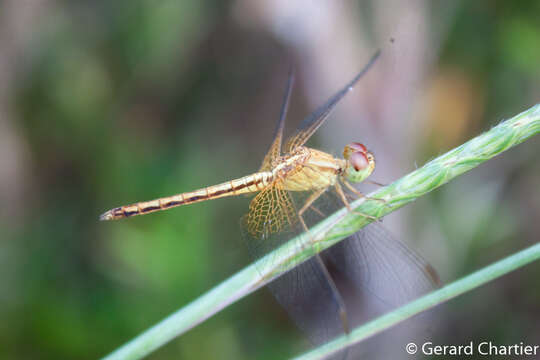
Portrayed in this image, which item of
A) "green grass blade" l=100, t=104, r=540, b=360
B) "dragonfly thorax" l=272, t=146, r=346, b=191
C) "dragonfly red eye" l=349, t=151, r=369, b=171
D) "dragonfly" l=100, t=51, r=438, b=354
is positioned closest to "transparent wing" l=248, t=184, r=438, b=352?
"dragonfly" l=100, t=51, r=438, b=354

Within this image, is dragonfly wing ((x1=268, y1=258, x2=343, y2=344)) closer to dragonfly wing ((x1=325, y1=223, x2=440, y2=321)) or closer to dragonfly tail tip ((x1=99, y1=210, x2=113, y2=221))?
dragonfly wing ((x1=325, y1=223, x2=440, y2=321))

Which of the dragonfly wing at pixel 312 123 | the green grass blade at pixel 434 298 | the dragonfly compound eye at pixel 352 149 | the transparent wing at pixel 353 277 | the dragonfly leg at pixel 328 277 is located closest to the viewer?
the green grass blade at pixel 434 298

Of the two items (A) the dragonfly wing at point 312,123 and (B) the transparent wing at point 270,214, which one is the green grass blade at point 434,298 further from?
(A) the dragonfly wing at point 312,123

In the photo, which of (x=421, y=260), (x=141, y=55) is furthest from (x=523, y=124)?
(x=141, y=55)

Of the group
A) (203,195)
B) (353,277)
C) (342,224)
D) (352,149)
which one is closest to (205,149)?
(203,195)

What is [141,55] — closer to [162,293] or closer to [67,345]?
[162,293]

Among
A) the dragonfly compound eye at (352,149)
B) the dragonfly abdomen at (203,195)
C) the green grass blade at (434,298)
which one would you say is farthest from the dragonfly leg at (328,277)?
the dragonfly abdomen at (203,195)

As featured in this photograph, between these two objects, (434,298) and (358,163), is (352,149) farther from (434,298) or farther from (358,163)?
(434,298)
